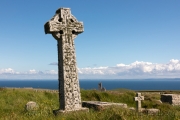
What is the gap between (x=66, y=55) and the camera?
11688 mm

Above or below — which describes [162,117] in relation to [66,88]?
below

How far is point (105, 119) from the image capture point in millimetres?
7801

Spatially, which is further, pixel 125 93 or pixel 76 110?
pixel 125 93

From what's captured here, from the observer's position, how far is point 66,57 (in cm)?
1167

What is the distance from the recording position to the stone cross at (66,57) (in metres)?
11.5

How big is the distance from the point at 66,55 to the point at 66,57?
0.09m

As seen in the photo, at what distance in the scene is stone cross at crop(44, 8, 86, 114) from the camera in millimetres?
11523

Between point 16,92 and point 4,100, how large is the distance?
2.52m

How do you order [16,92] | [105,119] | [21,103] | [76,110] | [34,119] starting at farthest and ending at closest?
1. [16,92]
2. [21,103]
3. [76,110]
4. [34,119]
5. [105,119]

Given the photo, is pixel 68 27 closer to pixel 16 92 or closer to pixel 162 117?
pixel 162 117

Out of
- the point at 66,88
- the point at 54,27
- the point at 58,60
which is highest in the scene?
the point at 54,27

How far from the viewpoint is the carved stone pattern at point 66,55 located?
1153 cm

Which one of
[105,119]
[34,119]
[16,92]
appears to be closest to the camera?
[105,119]

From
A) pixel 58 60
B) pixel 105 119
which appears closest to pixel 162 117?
pixel 105 119
